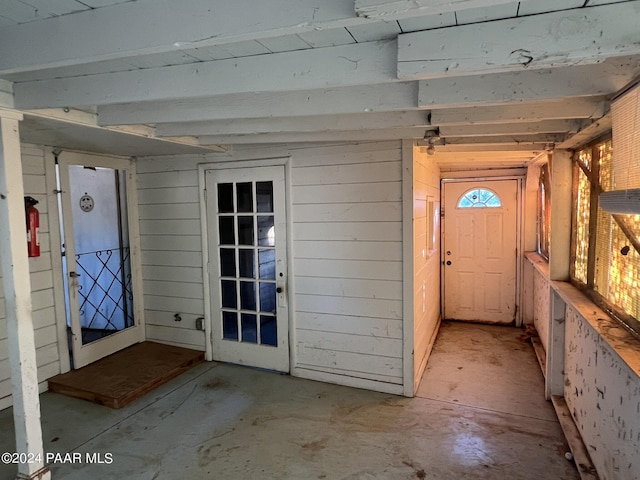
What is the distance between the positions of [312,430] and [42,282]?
268 cm

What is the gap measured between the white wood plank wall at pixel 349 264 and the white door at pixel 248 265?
0.17m

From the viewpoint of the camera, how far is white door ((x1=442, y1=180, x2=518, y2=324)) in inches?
208

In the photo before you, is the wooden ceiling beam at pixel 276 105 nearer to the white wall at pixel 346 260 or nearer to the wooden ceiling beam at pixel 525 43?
the wooden ceiling beam at pixel 525 43

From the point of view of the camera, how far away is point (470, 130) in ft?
9.13

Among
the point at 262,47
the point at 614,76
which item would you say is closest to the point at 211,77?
the point at 262,47

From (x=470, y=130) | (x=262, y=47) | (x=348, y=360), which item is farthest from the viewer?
(x=348, y=360)

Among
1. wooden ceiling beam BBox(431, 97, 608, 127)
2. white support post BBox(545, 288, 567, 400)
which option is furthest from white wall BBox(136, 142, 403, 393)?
white support post BBox(545, 288, 567, 400)

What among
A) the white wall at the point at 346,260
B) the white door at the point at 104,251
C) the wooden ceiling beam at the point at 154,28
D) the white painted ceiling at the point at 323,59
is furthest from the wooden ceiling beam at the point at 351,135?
the white door at the point at 104,251

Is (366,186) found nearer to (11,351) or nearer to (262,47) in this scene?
(262,47)

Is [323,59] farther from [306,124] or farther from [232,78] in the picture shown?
[306,124]

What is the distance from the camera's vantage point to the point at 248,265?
4004 mm

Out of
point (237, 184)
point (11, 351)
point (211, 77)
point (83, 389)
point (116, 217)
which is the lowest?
point (83, 389)

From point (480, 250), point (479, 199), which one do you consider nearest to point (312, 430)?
point (480, 250)

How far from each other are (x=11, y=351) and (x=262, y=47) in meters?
2.19
